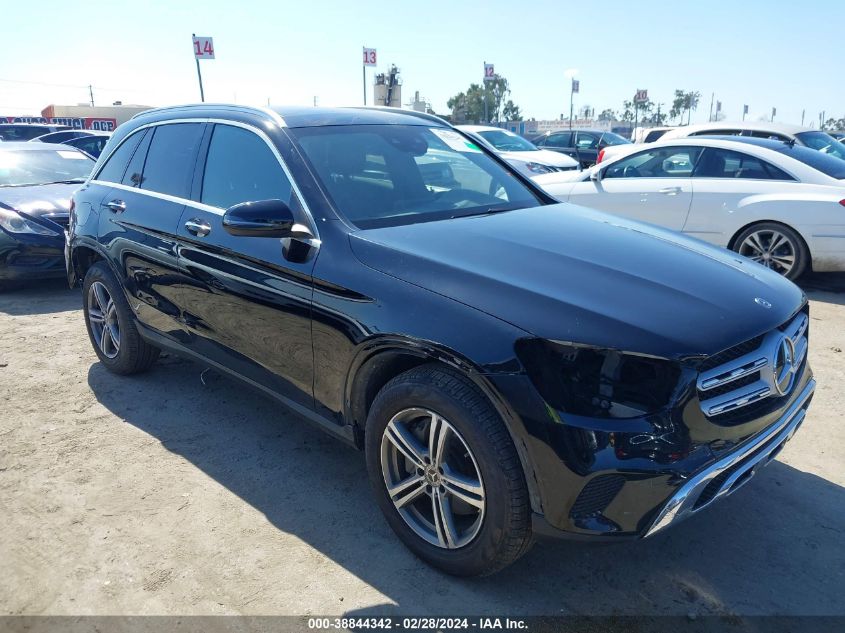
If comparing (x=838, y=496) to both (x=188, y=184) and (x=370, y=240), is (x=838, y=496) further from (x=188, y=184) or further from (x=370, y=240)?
(x=188, y=184)

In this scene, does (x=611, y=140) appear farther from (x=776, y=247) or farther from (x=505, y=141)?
(x=776, y=247)

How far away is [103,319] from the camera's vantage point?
479 centimetres

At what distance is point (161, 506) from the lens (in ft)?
10.6

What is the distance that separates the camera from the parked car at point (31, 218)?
23.1 ft

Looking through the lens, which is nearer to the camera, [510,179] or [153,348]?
[510,179]

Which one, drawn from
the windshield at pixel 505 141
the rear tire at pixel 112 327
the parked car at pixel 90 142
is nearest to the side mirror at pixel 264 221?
the rear tire at pixel 112 327

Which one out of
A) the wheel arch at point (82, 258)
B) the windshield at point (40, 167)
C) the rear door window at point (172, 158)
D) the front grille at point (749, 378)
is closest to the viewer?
the front grille at point (749, 378)

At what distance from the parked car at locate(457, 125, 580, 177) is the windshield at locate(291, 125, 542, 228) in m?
7.60

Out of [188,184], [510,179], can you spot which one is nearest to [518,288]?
[510,179]

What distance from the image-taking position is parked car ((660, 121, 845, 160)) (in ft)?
34.4

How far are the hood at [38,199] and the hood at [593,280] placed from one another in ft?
19.5

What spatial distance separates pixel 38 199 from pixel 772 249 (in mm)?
8014

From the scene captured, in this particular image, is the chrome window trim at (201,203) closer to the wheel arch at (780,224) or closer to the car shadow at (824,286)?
the wheel arch at (780,224)

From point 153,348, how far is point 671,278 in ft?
11.7
